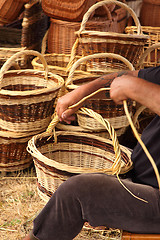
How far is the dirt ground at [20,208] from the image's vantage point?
1.78 metres

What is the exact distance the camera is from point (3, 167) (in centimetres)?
225

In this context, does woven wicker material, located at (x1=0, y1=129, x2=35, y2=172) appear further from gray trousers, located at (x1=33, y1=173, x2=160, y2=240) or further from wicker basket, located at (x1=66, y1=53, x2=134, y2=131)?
gray trousers, located at (x1=33, y1=173, x2=160, y2=240)

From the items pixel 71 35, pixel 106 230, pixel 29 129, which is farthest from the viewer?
pixel 71 35

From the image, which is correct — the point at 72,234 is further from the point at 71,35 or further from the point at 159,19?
the point at 159,19

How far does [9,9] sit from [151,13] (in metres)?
1.40

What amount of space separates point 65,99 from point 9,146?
844mm

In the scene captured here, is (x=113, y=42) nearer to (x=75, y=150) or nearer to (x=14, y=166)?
(x=75, y=150)

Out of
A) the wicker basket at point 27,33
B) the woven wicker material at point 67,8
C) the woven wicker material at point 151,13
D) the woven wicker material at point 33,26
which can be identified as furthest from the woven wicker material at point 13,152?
the woven wicker material at point 151,13

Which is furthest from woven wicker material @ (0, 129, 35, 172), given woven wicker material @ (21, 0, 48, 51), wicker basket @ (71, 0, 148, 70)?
woven wicker material @ (21, 0, 48, 51)

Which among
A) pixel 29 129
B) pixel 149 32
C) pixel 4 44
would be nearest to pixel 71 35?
pixel 149 32

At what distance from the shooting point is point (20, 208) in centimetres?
197

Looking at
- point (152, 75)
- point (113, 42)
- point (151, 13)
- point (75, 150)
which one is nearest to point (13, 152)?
point (75, 150)

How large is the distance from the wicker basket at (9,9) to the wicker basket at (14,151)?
4.06 ft

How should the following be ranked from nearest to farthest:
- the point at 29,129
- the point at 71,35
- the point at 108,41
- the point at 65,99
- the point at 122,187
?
the point at 122,187, the point at 65,99, the point at 29,129, the point at 108,41, the point at 71,35
